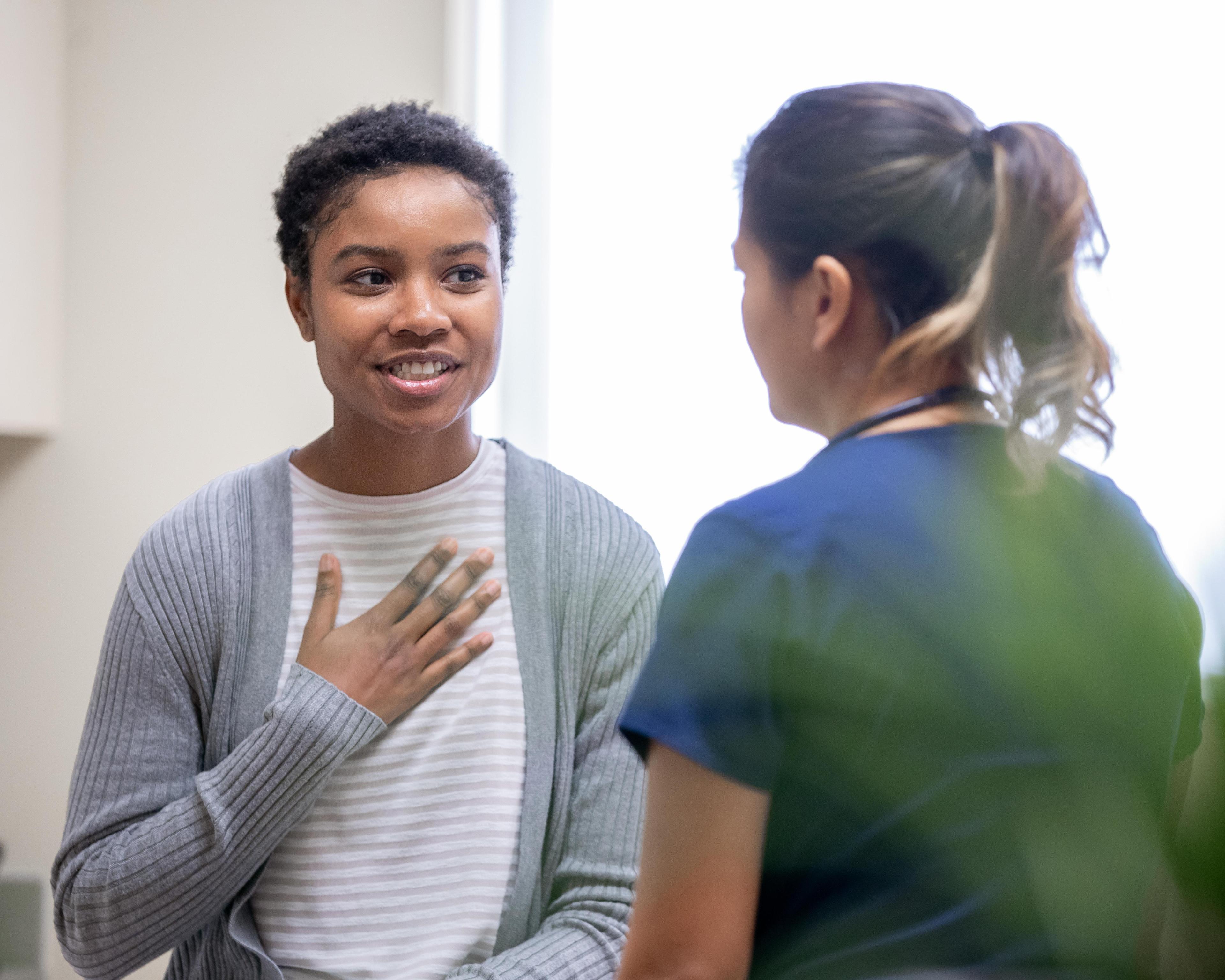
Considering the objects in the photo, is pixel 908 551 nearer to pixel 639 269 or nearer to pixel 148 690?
pixel 148 690

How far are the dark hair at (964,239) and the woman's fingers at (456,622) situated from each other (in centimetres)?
46

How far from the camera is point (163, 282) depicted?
1.35 meters

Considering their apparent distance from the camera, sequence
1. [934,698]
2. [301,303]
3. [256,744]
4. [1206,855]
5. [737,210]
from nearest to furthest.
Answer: [1206,855], [934,698], [737,210], [256,744], [301,303]

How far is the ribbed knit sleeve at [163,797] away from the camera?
2.41 ft

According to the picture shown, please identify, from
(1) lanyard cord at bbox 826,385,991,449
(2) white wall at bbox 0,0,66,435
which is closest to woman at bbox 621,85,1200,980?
(1) lanyard cord at bbox 826,385,991,449

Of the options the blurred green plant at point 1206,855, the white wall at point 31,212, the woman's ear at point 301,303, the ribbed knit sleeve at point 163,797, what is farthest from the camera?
the white wall at point 31,212

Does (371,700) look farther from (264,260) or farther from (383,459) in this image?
(264,260)

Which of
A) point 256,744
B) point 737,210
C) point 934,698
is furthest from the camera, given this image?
point 256,744

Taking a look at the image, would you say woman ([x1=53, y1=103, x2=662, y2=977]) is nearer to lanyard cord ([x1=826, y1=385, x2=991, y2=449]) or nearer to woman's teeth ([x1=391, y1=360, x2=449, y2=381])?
woman's teeth ([x1=391, y1=360, x2=449, y2=381])

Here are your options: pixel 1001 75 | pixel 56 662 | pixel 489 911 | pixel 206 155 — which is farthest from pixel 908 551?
pixel 56 662

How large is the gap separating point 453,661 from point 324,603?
0.11m

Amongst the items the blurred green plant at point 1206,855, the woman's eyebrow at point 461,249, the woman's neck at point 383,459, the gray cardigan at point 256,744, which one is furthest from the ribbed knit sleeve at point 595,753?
the blurred green plant at point 1206,855

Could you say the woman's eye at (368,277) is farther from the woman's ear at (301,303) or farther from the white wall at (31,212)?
the white wall at (31,212)


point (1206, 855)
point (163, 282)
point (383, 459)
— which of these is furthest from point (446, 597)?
point (163, 282)
